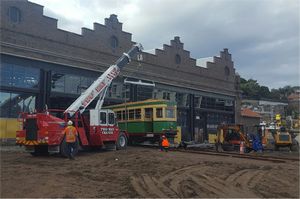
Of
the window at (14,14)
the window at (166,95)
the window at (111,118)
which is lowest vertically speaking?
the window at (111,118)

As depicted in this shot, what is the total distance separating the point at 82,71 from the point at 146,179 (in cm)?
2122

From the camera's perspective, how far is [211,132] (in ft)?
148

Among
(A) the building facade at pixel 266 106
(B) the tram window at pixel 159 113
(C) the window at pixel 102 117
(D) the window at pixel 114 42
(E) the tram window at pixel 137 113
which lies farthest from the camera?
(A) the building facade at pixel 266 106

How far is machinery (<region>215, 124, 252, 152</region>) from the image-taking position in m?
28.1

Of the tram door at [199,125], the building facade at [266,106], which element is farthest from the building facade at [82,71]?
the building facade at [266,106]

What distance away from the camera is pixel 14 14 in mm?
27375

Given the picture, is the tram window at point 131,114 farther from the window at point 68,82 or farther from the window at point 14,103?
the window at point 14,103

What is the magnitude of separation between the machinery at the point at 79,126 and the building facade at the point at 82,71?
746 cm

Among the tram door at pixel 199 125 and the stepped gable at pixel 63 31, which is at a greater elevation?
the stepped gable at pixel 63 31

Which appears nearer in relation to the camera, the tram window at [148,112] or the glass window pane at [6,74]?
the glass window pane at [6,74]

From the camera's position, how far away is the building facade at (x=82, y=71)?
27.0m

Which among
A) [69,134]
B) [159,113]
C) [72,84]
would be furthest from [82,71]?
[69,134]

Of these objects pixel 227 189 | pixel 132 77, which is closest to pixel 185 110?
pixel 132 77

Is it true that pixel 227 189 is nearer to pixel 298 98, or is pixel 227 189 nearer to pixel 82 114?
pixel 82 114
